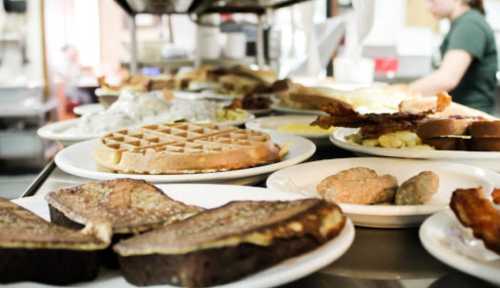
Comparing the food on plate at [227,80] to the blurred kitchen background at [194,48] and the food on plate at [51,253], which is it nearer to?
the blurred kitchen background at [194,48]

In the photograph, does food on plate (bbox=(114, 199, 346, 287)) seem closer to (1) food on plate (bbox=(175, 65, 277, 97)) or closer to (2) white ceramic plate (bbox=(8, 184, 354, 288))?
(2) white ceramic plate (bbox=(8, 184, 354, 288))

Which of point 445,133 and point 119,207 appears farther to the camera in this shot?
point 445,133

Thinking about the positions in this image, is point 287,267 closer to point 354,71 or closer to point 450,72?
point 354,71

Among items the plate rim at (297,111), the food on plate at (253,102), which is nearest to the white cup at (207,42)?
the food on plate at (253,102)

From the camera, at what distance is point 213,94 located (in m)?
2.96

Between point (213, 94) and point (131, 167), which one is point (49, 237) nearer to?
point (131, 167)

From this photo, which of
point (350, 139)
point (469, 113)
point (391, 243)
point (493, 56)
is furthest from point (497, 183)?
point (493, 56)

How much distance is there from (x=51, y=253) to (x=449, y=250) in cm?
48

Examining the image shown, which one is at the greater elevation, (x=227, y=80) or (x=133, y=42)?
(x=133, y=42)

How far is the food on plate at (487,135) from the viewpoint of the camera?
137 centimetres

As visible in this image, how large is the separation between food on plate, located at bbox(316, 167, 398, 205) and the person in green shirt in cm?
257

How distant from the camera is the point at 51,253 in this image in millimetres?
694

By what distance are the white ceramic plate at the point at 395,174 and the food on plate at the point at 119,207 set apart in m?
0.27

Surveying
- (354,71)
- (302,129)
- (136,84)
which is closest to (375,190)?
(302,129)
